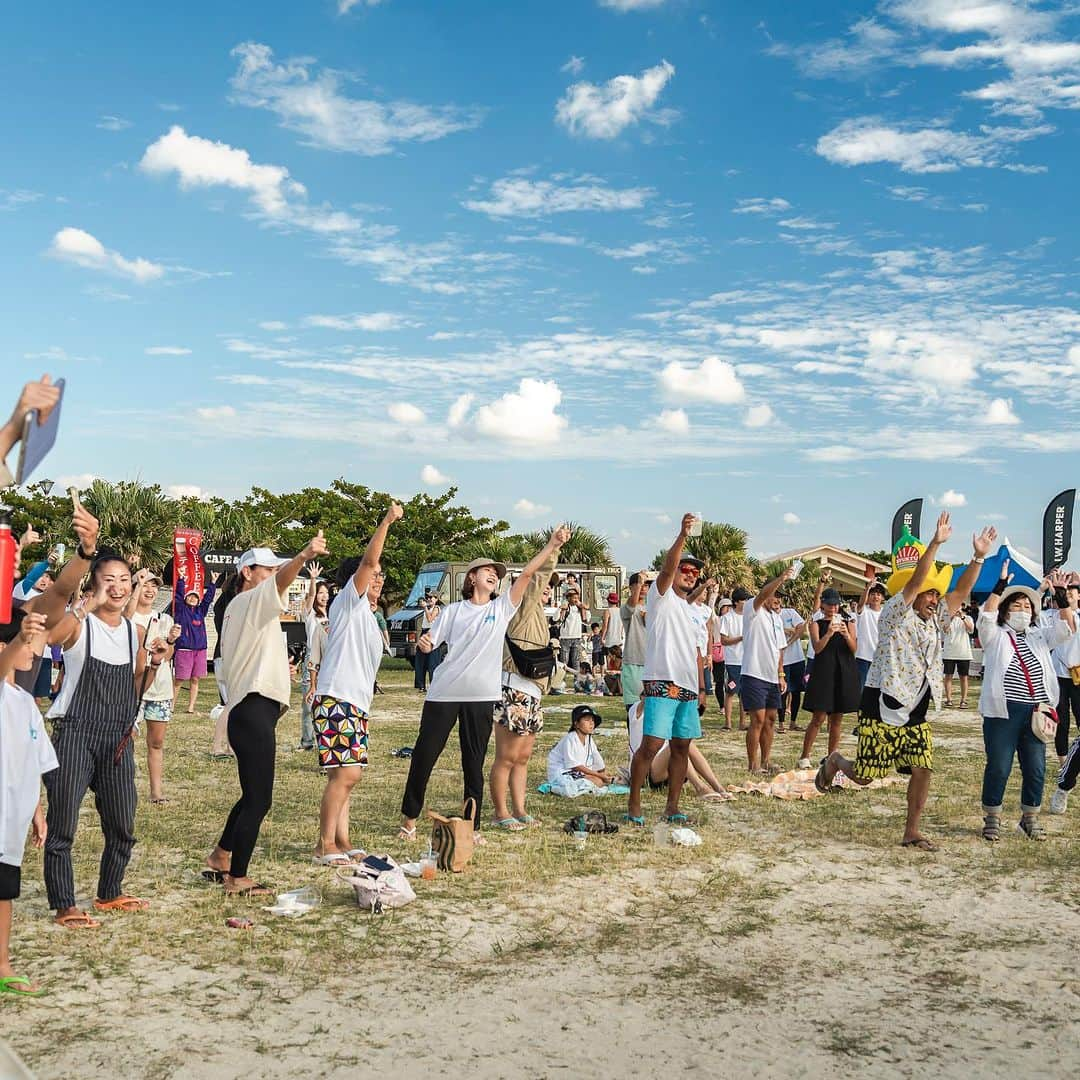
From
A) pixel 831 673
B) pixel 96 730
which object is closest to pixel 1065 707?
pixel 831 673

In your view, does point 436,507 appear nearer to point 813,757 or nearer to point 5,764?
point 813,757

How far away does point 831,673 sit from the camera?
10.6 meters

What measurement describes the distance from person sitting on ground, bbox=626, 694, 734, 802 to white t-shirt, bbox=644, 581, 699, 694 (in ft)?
3.17

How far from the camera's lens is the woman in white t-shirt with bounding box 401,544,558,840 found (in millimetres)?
6938

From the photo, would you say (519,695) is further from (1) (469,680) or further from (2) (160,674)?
(2) (160,674)

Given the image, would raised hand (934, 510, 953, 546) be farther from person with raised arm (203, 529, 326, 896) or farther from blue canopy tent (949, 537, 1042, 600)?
blue canopy tent (949, 537, 1042, 600)

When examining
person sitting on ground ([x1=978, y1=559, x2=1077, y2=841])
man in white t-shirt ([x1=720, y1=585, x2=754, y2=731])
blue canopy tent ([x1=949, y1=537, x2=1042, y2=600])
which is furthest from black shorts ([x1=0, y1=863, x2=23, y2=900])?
blue canopy tent ([x1=949, y1=537, x2=1042, y2=600])

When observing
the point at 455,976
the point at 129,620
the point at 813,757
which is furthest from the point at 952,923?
the point at 813,757

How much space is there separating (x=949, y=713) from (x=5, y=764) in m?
14.9

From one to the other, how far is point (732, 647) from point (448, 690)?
7.45 meters

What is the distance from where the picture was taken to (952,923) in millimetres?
5516

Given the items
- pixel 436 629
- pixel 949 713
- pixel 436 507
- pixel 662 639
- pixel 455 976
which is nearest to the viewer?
pixel 455 976

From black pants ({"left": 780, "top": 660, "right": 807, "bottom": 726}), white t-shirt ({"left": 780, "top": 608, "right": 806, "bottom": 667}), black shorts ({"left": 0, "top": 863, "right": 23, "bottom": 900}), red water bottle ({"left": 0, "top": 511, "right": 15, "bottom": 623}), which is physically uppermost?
red water bottle ({"left": 0, "top": 511, "right": 15, "bottom": 623})

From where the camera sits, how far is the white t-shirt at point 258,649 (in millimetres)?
5688
